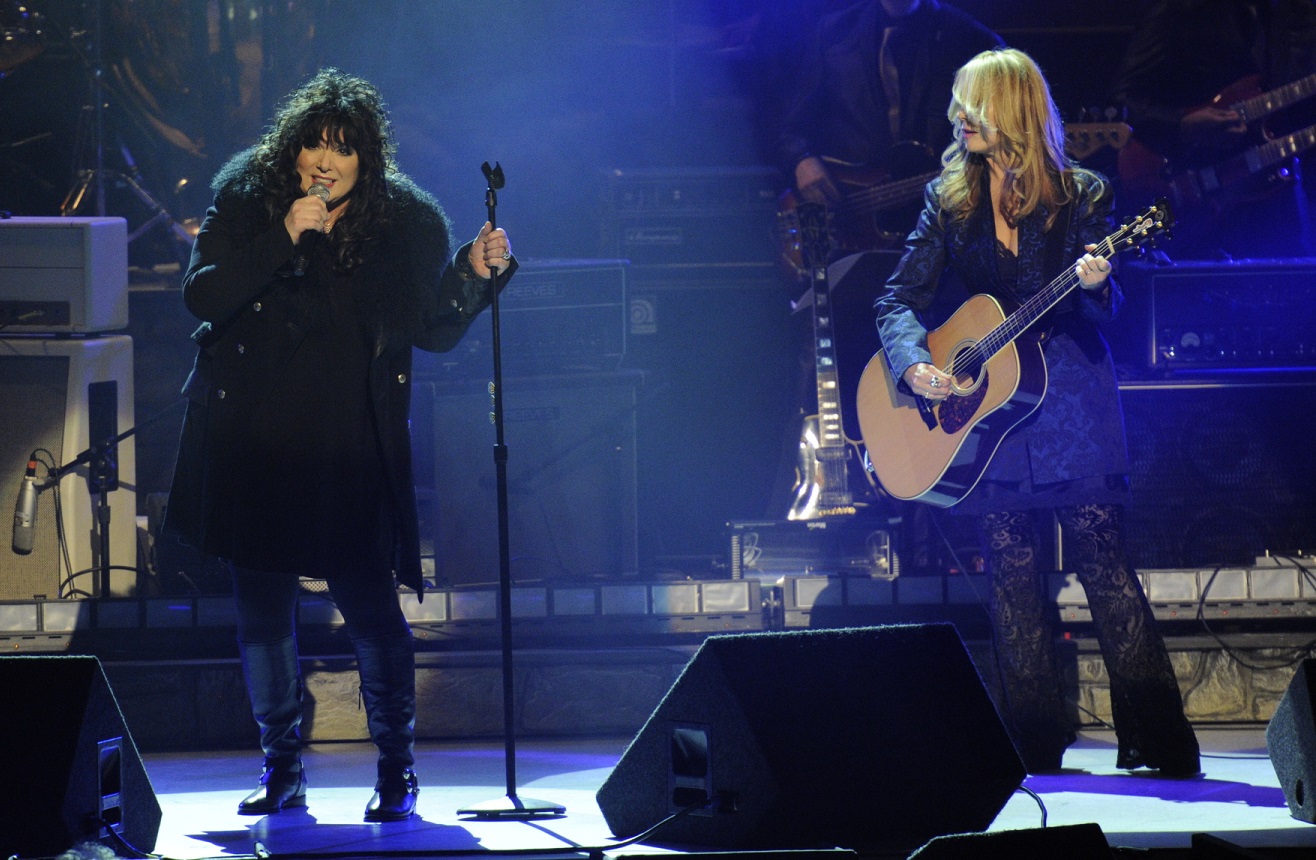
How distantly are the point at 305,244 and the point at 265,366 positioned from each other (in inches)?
11.4

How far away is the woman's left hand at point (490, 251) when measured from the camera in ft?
10.4

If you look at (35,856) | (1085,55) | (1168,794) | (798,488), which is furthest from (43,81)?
(1168,794)

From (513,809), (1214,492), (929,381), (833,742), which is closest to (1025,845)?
(833,742)

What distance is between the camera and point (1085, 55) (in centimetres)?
657

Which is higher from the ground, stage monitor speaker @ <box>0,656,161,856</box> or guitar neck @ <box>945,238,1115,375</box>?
guitar neck @ <box>945,238,1115,375</box>

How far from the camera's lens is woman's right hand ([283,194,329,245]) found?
2.99 metres

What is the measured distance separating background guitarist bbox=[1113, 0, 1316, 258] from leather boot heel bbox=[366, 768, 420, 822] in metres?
3.63

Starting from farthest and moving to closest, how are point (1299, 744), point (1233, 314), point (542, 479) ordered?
point (542, 479), point (1233, 314), point (1299, 744)

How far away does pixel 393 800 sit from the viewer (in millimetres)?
3115

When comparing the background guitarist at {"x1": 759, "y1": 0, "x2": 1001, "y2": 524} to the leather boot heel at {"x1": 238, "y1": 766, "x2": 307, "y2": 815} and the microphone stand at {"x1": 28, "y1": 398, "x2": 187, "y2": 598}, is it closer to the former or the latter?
the microphone stand at {"x1": 28, "y1": 398, "x2": 187, "y2": 598}

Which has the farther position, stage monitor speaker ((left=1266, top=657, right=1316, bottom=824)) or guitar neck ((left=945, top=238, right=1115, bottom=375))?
guitar neck ((left=945, top=238, right=1115, bottom=375))

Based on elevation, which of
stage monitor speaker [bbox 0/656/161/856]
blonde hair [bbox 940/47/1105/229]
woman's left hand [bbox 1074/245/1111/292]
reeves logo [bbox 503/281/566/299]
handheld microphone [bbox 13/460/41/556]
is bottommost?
stage monitor speaker [bbox 0/656/161/856]

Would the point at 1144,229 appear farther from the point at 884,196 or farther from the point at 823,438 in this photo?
the point at 884,196

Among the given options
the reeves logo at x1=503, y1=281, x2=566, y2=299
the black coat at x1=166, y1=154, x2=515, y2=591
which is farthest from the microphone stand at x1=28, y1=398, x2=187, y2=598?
the black coat at x1=166, y1=154, x2=515, y2=591
